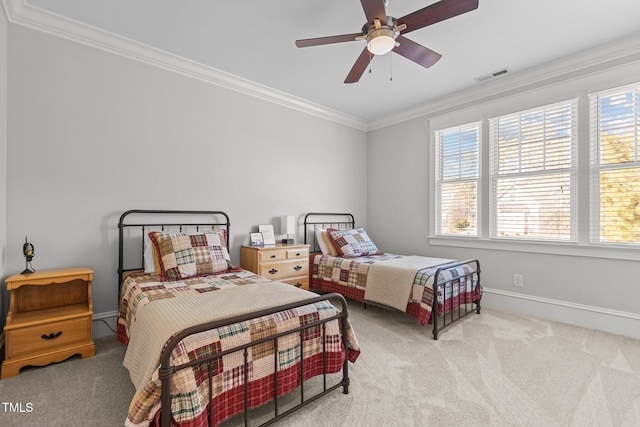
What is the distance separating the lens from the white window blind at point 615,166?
280cm

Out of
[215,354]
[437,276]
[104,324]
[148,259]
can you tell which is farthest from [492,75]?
[104,324]

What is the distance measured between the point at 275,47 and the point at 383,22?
51.7 inches

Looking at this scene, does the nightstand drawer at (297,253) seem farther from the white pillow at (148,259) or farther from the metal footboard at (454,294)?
the metal footboard at (454,294)

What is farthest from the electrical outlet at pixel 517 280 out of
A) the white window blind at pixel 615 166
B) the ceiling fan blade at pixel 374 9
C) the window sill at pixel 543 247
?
the ceiling fan blade at pixel 374 9

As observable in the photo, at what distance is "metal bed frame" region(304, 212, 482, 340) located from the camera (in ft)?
8.99

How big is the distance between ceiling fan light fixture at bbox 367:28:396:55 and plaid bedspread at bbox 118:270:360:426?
1.80m

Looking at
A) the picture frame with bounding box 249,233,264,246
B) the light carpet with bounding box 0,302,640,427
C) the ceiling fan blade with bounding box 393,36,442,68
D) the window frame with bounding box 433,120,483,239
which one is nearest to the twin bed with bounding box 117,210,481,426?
the light carpet with bounding box 0,302,640,427

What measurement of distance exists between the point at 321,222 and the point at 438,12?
317 cm

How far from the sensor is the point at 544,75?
329 centimetres

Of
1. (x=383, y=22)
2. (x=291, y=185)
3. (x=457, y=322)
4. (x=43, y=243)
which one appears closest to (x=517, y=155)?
(x=457, y=322)

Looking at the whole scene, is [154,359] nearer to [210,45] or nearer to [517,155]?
[210,45]

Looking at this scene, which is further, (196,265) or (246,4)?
(196,265)

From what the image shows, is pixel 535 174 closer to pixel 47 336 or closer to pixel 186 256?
pixel 186 256

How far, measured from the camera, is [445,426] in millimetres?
1608
